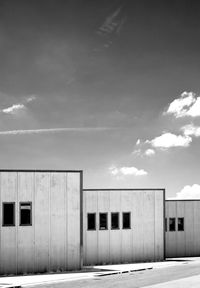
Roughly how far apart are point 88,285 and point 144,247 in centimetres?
1445

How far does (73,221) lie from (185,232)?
1709 cm

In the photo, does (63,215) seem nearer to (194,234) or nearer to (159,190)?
(159,190)

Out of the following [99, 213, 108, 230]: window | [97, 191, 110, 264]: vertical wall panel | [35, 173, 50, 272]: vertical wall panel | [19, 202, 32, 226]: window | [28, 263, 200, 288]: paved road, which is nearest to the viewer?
[28, 263, 200, 288]: paved road

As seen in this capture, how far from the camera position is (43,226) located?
29.9 meters

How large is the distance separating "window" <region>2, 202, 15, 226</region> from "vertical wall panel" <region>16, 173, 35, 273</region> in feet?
1.23

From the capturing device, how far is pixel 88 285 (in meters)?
24.1

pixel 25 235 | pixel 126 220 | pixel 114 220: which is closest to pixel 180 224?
pixel 126 220

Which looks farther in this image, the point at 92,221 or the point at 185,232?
the point at 185,232

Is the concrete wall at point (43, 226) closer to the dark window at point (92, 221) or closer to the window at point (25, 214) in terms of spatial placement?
the window at point (25, 214)

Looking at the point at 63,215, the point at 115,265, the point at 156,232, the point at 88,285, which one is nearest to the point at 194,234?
the point at 156,232

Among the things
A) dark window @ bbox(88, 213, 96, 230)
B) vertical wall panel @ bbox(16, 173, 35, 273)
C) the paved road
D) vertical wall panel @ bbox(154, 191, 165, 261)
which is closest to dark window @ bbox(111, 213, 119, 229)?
dark window @ bbox(88, 213, 96, 230)

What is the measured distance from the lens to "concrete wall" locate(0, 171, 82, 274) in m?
29.2

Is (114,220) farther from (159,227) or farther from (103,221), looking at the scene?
(159,227)

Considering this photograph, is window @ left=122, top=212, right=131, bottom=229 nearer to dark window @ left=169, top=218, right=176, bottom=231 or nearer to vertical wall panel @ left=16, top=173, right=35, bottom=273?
dark window @ left=169, top=218, right=176, bottom=231
